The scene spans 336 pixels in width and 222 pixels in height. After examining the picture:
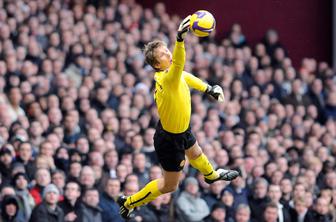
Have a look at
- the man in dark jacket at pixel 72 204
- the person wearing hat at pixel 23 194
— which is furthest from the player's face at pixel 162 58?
the person wearing hat at pixel 23 194

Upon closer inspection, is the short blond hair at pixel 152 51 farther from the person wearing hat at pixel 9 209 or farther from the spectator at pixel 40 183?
the spectator at pixel 40 183

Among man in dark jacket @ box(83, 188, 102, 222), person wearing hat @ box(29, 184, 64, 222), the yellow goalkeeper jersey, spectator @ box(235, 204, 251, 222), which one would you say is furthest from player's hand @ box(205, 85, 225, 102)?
spectator @ box(235, 204, 251, 222)

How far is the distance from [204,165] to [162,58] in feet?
4.56

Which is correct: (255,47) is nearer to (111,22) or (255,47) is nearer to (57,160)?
(111,22)

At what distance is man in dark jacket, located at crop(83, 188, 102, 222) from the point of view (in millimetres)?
13359

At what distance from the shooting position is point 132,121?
1627 centimetres

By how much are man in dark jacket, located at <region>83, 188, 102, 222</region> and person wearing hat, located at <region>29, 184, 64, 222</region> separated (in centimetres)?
39

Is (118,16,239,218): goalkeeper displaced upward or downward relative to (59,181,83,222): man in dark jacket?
upward

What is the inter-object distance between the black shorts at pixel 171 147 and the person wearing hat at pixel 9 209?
10.4 ft

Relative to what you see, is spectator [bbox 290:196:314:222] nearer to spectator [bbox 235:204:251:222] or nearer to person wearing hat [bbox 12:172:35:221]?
spectator [bbox 235:204:251:222]

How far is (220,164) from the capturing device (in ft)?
50.1

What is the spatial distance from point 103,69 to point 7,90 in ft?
8.77

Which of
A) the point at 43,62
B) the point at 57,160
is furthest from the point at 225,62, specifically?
the point at 57,160

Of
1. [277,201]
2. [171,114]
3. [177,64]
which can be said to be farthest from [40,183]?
[177,64]
